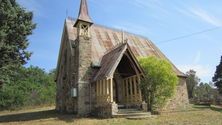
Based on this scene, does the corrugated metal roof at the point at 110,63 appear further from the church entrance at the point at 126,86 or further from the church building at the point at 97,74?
the church entrance at the point at 126,86

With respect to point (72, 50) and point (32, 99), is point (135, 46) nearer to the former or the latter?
point (72, 50)

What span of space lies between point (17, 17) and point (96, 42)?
6.78 meters

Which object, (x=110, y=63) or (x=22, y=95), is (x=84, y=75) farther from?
(x=22, y=95)

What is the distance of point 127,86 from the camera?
2114 cm

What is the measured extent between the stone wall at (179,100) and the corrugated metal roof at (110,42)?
4.17 feet

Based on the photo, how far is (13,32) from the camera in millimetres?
19891

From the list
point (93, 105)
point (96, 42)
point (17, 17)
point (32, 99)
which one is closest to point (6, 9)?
point (17, 17)

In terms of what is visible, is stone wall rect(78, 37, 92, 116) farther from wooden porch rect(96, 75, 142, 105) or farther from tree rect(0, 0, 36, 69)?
tree rect(0, 0, 36, 69)

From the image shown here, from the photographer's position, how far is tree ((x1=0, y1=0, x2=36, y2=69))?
1889 cm

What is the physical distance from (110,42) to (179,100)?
28.4ft

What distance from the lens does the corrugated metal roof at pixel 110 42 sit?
21831 millimetres

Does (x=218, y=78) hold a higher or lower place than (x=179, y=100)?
higher

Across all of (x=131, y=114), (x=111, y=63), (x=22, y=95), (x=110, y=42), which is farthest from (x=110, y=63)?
(x=22, y=95)

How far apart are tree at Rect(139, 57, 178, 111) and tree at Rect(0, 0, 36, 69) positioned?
31.1 feet
